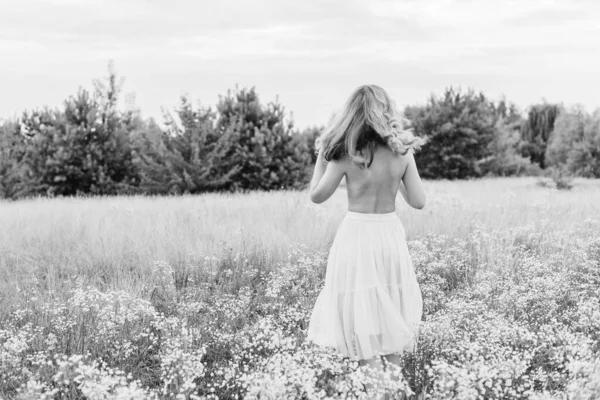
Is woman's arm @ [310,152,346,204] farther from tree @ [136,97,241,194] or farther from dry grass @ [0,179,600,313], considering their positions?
tree @ [136,97,241,194]

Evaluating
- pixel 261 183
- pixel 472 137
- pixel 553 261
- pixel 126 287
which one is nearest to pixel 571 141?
pixel 472 137

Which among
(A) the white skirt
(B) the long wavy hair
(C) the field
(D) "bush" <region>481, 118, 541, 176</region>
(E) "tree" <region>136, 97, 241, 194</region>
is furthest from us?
(D) "bush" <region>481, 118, 541, 176</region>

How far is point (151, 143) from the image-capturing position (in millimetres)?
20203

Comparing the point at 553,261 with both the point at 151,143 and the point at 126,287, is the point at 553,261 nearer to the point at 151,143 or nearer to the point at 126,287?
the point at 126,287

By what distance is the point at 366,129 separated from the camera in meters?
4.15

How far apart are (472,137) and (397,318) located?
Result: 1170 inches

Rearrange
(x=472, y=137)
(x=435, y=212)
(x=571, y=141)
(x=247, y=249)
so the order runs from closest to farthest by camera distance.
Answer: (x=247, y=249), (x=435, y=212), (x=472, y=137), (x=571, y=141)

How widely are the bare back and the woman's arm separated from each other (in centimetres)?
8

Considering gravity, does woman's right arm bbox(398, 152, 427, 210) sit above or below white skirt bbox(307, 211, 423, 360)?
above

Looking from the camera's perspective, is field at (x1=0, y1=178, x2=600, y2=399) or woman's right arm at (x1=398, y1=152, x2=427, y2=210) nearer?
field at (x1=0, y1=178, x2=600, y2=399)

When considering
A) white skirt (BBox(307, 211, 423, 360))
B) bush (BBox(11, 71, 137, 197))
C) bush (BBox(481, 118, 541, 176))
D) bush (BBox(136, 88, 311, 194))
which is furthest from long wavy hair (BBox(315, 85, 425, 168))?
bush (BBox(481, 118, 541, 176))

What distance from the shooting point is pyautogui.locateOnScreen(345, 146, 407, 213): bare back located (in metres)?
4.24

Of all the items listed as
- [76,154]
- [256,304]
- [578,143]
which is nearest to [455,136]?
[578,143]

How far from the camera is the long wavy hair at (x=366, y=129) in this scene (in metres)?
4.11
